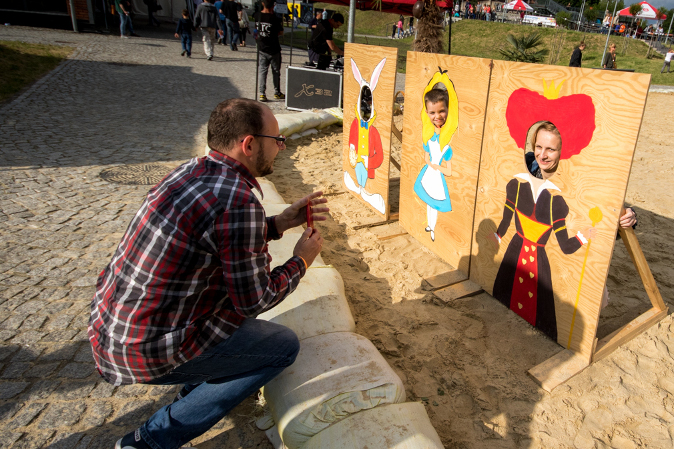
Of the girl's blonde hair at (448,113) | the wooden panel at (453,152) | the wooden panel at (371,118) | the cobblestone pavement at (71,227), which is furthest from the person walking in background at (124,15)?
the girl's blonde hair at (448,113)

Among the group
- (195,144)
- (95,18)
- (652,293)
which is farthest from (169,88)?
(95,18)

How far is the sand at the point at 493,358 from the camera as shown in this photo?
2408 mm

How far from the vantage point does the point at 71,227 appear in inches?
167

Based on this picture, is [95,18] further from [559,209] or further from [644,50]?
[644,50]

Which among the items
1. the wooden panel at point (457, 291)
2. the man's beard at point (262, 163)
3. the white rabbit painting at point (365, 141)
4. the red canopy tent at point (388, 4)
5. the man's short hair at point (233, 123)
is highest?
the red canopy tent at point (388, 4)

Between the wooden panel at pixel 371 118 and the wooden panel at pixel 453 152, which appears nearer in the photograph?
the wooden panel at pixel 453 152

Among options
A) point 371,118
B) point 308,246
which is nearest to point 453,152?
point 371,118

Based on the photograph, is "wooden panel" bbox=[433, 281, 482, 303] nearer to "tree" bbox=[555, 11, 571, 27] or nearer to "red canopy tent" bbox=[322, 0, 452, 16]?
"red canopy tent" bbox=[322, 0, 452, 16]

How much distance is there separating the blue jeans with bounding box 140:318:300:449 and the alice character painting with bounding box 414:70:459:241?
2266 millimetres

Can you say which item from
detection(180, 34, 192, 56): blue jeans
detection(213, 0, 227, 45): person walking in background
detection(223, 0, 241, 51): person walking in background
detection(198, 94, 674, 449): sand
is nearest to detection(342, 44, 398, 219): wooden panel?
detection(198, 94, 674, 449): sand

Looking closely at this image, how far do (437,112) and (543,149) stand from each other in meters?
1.12

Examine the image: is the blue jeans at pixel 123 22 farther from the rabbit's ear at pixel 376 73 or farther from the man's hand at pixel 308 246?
the man's hand at pixel 308 246

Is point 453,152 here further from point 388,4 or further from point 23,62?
point 23,62

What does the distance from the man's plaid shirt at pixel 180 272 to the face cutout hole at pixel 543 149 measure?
192 centimetres
